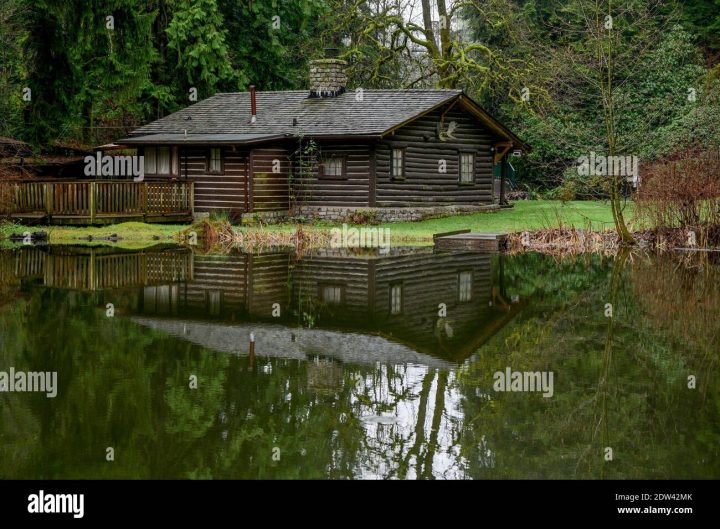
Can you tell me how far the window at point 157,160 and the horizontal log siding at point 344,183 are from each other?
503 centimetres

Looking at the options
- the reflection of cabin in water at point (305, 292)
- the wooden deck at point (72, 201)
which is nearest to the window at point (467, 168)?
the reflection of cabin in water at point (305, 292)

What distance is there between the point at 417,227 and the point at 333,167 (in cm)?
429

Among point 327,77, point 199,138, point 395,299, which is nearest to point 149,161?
point 199,138

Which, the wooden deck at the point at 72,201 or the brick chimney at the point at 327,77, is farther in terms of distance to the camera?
the brick chimney at the point at 327,77

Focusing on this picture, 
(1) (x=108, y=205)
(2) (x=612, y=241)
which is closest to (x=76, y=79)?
(1) (x=108, y=205)

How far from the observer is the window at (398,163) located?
35062mm

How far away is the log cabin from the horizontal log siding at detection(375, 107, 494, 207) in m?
0.05

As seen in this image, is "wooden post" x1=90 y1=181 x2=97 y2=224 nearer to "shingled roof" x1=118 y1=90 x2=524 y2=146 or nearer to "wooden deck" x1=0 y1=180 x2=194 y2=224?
"wooden deck" x1=0 y1=180 x2=194 y2=224

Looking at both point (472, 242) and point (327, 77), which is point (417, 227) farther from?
point (327, 77)

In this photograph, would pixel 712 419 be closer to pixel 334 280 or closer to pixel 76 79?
pixel 334 280

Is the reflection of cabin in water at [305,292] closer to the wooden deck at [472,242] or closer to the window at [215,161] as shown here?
the wooden deck at [472,242]

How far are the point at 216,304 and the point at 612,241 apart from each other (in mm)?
14761

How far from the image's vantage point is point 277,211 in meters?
34.8

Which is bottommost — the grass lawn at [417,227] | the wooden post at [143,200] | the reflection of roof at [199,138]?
the grass lawn at [417,227]
